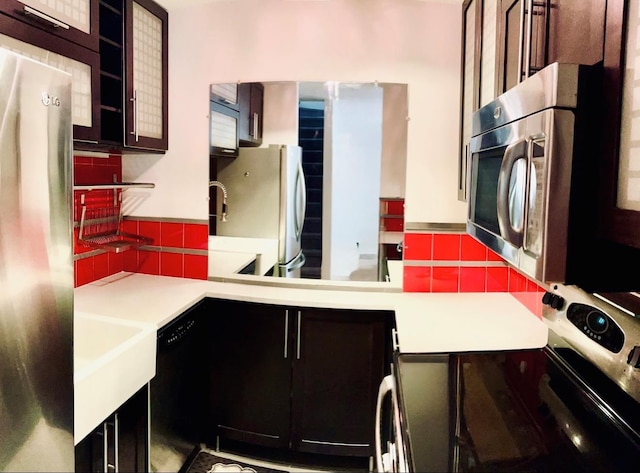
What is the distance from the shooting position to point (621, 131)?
892 millimetres

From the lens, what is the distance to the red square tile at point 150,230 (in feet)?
9.13

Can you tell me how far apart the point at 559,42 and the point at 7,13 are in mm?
1598

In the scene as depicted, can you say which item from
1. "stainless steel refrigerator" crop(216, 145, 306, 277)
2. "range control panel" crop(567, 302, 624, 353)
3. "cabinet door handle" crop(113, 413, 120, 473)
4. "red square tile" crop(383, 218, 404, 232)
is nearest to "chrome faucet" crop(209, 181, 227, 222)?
"stainless steel refrigerator" crop(216, 145, 306, 277)

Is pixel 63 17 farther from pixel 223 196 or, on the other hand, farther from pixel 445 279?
pixel 445 279

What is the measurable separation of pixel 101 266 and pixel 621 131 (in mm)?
2488

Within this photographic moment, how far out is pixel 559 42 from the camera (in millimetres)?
1124

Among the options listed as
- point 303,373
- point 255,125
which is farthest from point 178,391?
point 255,125

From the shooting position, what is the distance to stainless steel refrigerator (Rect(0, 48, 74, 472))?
0.90m

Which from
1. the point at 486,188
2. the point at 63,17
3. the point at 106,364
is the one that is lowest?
the point at 106,364

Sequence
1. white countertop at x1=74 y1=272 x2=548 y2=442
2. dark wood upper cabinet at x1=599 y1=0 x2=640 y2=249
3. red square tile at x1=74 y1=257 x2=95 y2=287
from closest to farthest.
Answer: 1. dark wood upper cabinet at x1=599 y1=0 x2=640 y2=249
2. white countertop at x1=74 y1=272 x2=548 y2=442
3. red square tile at x1=74 y1=257 x2=95 y2=287

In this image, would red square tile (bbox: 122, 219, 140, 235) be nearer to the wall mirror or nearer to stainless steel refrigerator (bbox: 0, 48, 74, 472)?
the wall mirror

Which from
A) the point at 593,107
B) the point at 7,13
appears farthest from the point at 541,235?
the point at 7,13

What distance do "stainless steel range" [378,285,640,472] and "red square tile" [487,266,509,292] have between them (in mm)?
944

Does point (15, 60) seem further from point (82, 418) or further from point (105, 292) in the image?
point (105, 292)
